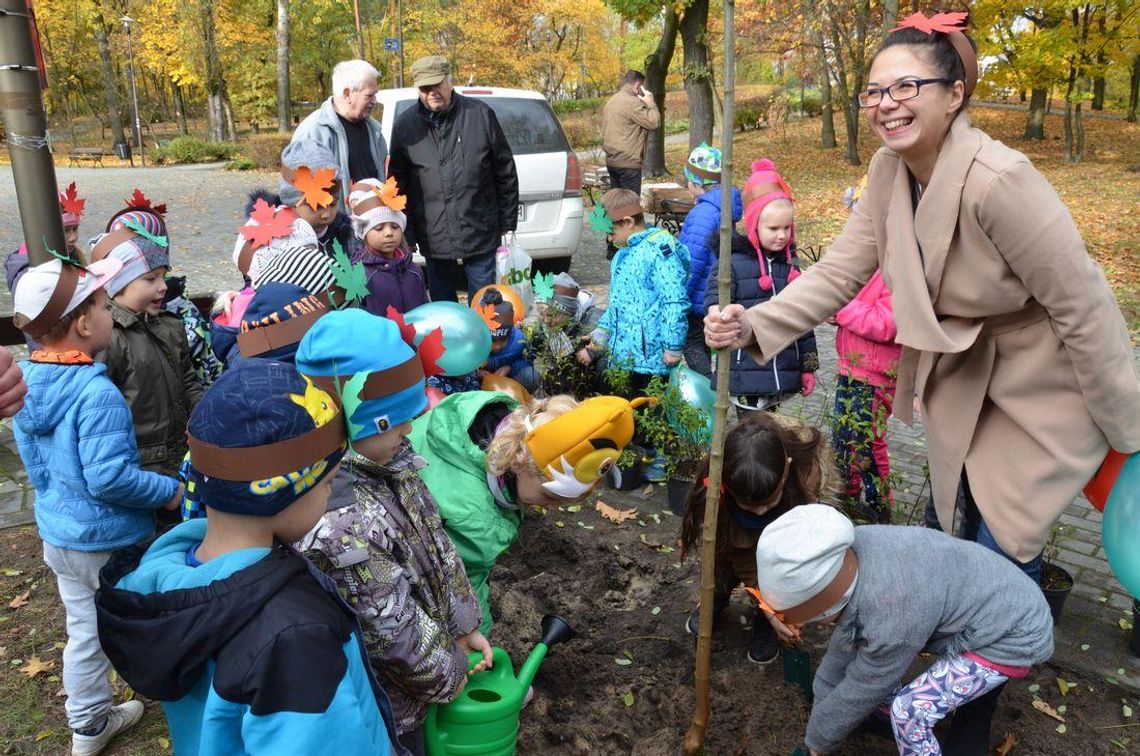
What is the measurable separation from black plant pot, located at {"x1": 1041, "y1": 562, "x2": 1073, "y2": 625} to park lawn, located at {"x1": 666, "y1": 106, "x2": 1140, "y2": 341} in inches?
213

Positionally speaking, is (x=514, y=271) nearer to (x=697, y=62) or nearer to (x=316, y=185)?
(x=316, y=185)

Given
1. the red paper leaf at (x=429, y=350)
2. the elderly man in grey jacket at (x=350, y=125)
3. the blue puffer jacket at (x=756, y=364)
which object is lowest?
the blue puffer jacket at (x=756, y=364)

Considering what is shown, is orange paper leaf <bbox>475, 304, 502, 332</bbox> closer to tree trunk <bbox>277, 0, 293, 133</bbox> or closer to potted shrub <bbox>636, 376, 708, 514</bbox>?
potted shrub <bbox>636, 376, 708, 514</bbox>

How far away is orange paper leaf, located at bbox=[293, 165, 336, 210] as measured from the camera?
4.36 m

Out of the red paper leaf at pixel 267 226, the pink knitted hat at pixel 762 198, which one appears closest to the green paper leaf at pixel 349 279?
the red paper leaf at pixel 267 226

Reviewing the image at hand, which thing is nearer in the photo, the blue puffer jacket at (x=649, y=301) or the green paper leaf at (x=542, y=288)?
the blue puffer jacket at (x=649, y=301)

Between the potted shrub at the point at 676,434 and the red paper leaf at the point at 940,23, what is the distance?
2.15 m

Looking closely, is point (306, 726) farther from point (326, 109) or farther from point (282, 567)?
point (326, 109)

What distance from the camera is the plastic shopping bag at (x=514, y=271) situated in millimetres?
5582

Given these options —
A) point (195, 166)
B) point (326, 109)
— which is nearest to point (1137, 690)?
point (326, 109)

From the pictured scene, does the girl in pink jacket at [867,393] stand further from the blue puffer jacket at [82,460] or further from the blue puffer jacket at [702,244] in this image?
the blue puffer jacket at [82,460]

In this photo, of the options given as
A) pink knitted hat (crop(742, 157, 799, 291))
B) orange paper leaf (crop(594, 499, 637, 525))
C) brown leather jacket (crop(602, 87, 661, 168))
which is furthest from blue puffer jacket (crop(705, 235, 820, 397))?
brown leather jacket (crop(602, 87, 661, 168))

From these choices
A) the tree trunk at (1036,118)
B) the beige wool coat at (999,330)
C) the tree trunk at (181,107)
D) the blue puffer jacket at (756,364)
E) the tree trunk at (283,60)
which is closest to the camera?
the beige wool coat at (999,330)

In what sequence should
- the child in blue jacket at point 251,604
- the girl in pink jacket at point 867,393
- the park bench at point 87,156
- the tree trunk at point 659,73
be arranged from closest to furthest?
1. the child in blue jacket at point 251,604
2. the girl in pink jacket at point 867,393
3. the tree trunk at point 659,73
4. the park bench at point 87,156
